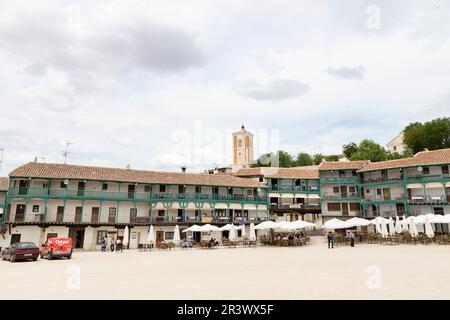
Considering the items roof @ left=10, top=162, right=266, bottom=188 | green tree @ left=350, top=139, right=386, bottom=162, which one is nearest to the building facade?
roof @ left=10, top=162, right=266, bottom=188

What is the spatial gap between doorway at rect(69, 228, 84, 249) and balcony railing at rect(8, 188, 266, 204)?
345 centimetres

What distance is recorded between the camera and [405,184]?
4178cm

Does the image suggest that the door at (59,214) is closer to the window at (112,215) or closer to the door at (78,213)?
the door at (78,213)

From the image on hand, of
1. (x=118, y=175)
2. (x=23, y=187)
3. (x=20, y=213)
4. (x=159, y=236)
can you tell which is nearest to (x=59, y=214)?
(x=20, y=213)

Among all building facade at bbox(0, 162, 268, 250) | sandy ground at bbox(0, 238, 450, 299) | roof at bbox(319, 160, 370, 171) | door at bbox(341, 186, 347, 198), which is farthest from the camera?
door at bbox(341, 186, 347, 198)

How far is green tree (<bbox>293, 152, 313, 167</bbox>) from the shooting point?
84.1m

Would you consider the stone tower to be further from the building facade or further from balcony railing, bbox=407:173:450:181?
balcony railing, bbox=407:173:450:181

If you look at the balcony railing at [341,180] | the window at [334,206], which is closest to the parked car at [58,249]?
the window at [334,206]

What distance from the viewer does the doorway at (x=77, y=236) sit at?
34188 millimetres

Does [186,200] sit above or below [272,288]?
above
